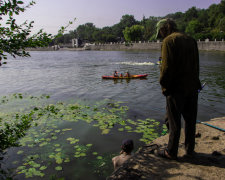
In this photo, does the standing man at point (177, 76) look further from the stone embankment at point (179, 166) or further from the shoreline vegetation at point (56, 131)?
the shoreline vegetation at point (56, 131)

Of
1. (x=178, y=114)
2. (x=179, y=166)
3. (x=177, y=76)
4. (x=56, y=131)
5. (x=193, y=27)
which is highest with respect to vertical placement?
(x=193, y=27)

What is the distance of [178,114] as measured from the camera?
13.7 feet

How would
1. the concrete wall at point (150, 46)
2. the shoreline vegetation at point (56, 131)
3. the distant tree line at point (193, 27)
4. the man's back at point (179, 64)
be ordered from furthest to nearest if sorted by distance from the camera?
the distant tree line at point (193, 27) → the concrete wall at point (150, 46) → the shoreline vegetation at point (56, 131) → the man's back at point (179, 64)

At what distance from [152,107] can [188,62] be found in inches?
336

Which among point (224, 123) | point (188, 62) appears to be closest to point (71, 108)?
point (224, 123)

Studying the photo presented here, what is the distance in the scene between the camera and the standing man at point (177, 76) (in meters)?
3.93

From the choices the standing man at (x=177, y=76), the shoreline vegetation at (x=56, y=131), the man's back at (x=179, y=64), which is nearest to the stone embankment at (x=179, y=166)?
the standing man at (x=177, y=76)

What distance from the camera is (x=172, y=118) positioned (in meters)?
4.20

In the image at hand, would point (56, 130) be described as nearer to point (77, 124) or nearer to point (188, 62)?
point (77, 124)

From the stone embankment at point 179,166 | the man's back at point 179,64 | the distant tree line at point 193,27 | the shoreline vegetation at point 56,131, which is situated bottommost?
the shoreline vegetation at point 56,131

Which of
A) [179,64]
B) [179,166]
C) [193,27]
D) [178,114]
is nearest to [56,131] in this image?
[179,166]

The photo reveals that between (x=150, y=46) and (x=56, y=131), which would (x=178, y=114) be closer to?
(x=56, y=131)

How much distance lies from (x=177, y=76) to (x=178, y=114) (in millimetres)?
817

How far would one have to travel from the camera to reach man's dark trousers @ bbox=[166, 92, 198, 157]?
4133 mm
